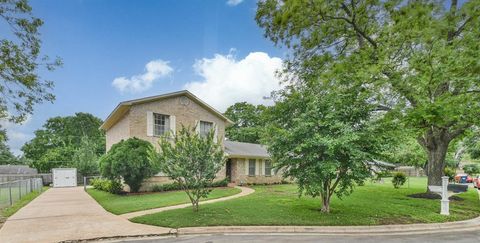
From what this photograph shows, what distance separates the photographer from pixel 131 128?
18.3 meters

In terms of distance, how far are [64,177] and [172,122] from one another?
17.8 m

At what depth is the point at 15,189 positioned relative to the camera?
60.3ft

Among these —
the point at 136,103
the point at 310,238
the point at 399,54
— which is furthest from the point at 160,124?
the point at 399,54

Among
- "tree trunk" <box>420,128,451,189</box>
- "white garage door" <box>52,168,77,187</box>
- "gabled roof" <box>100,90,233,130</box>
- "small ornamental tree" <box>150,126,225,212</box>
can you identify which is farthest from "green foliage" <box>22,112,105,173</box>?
"tree trunk" <box>420,128,451,189</box>

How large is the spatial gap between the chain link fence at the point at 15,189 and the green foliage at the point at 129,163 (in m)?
4.45

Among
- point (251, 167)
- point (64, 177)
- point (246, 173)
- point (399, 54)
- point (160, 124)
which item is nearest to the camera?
point (399, 54)

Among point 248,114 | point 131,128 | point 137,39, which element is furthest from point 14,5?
point 248,114

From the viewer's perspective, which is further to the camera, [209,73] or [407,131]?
[209,73]

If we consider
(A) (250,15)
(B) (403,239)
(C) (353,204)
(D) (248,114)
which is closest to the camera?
(B) (403,239)

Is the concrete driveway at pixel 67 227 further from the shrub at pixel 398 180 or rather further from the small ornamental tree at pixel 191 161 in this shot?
the shrub at pixel 398 180

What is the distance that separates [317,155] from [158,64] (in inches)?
526

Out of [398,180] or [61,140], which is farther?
[61,140]

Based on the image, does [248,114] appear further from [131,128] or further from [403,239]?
[403,239]

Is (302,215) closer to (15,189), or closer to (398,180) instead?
(398,180)
